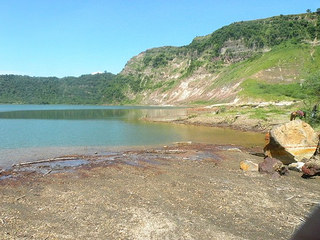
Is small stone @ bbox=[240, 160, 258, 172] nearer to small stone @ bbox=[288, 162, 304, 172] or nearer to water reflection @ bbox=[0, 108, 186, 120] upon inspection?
small stone @ bbox=[288, 162, 304, 172]

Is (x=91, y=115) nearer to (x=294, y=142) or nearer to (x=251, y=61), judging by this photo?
(x=294, y=142)

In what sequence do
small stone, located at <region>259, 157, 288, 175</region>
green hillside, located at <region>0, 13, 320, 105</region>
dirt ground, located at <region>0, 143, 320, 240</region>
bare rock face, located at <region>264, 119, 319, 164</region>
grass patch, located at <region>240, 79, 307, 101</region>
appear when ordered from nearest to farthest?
1. dirt ground, located at <region>0, 143, 320, 240</region>
2. small stone, located at <region>259, 157, 288, 175</region>
3. bare rock face, located at <region>264, 119, 319, 164</region>
4. grass patch, located at <region>240, 79, 307, 101</region>
5. green hillside, located at <region>0, 13, 320, 105</region>

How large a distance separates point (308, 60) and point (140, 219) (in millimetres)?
128440

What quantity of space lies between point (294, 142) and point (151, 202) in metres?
13.6

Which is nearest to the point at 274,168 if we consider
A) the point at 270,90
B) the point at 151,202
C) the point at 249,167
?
the point at 249,167

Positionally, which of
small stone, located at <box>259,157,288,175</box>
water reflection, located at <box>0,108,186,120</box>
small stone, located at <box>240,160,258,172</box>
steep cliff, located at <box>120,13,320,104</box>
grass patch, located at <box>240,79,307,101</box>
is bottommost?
water reflection, located at <box>0,108,186,120</box>

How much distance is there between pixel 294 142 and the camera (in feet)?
70.4

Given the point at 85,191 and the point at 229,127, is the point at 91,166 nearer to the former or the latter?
the point at 85,191

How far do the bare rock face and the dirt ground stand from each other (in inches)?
116

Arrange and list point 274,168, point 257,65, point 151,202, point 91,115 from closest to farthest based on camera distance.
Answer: point 151,202 < point 274,168 < point 91,115 < point 257,65

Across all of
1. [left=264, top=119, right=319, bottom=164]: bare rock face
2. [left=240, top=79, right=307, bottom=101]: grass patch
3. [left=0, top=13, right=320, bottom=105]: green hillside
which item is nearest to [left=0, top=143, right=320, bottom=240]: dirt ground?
[left=264, top=119, right=319, bottom=164]: bare rock face

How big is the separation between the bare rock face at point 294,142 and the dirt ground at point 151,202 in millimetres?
2942

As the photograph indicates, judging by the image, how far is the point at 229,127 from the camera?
179ft

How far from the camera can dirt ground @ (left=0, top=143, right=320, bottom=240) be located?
10.3 m
